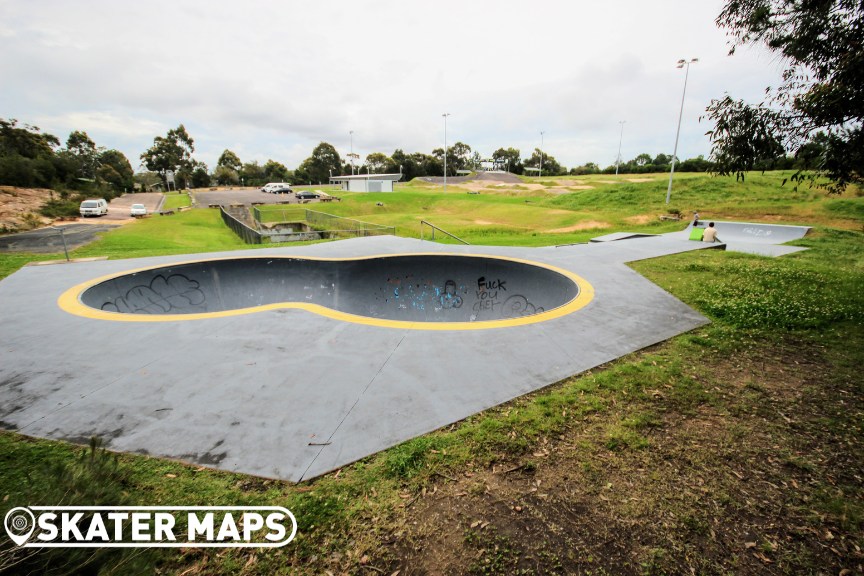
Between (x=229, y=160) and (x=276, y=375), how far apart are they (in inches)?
4916

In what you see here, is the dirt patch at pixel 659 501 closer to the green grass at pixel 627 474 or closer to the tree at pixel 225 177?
the green grass at pixel 627 474

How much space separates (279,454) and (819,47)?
10224 millimetres

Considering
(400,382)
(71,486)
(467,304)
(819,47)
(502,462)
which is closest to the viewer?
(71,486)

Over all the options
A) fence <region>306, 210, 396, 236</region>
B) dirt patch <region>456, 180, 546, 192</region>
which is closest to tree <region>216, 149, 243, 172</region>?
dirt patch <region>456, 180, 546, 192</region>

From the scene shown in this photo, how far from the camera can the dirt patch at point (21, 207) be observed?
23.7 metres

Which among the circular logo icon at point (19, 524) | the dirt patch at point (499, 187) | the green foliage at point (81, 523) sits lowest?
the green foliage at point (81, 523)

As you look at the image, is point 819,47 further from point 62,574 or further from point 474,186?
point 474,186

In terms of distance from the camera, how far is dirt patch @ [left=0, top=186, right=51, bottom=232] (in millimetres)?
23719

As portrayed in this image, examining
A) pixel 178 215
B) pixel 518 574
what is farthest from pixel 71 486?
pixel 178 215

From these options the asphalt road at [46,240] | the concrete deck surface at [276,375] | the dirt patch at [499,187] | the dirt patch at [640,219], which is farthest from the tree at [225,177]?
the concrete deck surface at [276,375]

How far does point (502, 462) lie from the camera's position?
3566mm

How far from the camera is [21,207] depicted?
29641mm

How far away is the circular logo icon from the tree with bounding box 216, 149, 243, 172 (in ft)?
409

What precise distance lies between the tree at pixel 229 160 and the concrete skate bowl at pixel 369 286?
11399 centimetres
